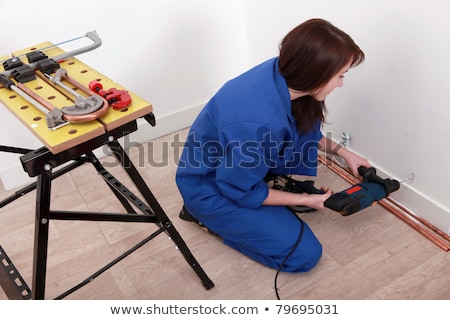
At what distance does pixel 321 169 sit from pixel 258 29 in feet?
2.42

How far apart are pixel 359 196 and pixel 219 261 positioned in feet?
1.74

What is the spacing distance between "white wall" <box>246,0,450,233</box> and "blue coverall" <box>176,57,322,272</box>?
0.92 feet

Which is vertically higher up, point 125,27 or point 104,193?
→ point 125,27

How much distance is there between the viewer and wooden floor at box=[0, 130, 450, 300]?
56.1 inches

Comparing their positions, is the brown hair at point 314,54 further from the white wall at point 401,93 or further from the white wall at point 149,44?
the white wall at point 149,44

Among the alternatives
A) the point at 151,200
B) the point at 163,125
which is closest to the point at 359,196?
the point at 151,200

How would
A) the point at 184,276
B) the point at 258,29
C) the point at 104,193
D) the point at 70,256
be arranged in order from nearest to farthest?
the point at 184,276
the point at 70,256
the point at 104,193
the point at 258,29

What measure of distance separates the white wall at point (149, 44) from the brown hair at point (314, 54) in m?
0.88

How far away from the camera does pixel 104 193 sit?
1.89m

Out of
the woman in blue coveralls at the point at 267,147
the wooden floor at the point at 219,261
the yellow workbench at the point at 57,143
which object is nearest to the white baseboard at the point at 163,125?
the wooden floor at the point at 219,261

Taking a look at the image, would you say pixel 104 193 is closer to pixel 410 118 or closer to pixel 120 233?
pixel 120 233

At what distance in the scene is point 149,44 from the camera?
199 centimetres

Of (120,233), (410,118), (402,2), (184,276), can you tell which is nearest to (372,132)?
(410,118)

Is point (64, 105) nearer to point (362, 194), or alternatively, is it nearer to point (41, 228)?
point (41, 228)
